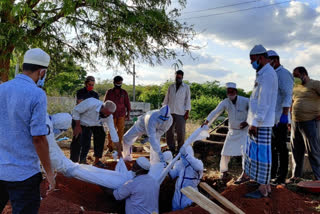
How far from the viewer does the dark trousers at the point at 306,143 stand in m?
4.86

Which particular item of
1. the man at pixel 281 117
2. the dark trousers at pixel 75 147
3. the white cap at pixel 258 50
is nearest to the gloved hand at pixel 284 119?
the man at pixel 281 117

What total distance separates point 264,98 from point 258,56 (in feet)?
1.80

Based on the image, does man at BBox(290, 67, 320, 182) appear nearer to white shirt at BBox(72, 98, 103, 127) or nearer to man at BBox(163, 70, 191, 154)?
man at BBox(163, 70, 191, 154)

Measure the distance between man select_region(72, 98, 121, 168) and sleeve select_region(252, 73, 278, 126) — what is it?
2365 mm

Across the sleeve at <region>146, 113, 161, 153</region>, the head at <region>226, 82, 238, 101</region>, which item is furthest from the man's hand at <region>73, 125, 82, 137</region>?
the head at <region>226, 82, 238, 101</region>

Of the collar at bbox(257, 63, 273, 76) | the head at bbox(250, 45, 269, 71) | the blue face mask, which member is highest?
the head at bbox(250, 45, 269, 71)

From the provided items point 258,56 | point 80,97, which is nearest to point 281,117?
point 258,56

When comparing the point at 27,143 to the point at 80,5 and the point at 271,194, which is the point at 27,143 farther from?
the point at 80,5

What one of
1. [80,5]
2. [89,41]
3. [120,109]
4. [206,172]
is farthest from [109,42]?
[206,172]

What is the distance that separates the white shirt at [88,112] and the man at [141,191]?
1652 millimetres

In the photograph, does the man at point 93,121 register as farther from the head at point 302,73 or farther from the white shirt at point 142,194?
the head at point 302,73

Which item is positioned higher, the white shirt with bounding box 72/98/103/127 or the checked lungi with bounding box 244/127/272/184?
the white shirt with bounding box 72/98/103/127

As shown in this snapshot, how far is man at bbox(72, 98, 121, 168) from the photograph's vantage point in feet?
17.0

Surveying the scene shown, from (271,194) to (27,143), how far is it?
10.0 feet
